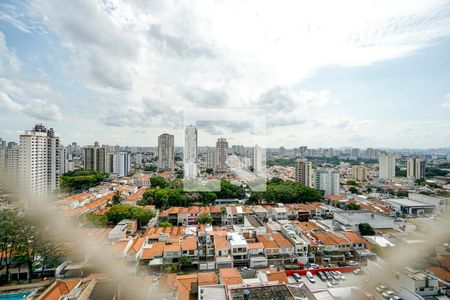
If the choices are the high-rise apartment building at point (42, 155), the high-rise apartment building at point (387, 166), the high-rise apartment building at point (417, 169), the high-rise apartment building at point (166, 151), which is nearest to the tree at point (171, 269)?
the high-rise apartment building at point (42, 155)

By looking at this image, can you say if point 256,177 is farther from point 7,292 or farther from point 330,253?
point 7,292

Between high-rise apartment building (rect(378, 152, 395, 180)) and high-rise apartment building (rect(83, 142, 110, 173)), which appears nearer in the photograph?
high-rise apartment building (rect(378, 152, 395, 180))

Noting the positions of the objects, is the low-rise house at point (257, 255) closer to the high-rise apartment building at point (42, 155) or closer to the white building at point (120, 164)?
the high-rise apartment building at point (42, 155)

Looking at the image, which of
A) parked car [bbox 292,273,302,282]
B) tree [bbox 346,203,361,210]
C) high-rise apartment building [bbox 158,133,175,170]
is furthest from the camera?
high-rise apartment building [bbox 158,133,175,170]

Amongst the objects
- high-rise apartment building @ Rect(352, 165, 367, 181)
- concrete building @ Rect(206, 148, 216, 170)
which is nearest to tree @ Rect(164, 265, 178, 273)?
concrete building @ Rect(206, 148, 216, 170)

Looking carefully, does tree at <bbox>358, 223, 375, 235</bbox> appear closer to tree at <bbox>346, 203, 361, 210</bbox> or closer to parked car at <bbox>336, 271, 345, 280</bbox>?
parked car at <bbox>336, 271, 345, 280</bbox>

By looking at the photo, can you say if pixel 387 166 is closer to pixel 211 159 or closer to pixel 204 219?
pixel 211 159
